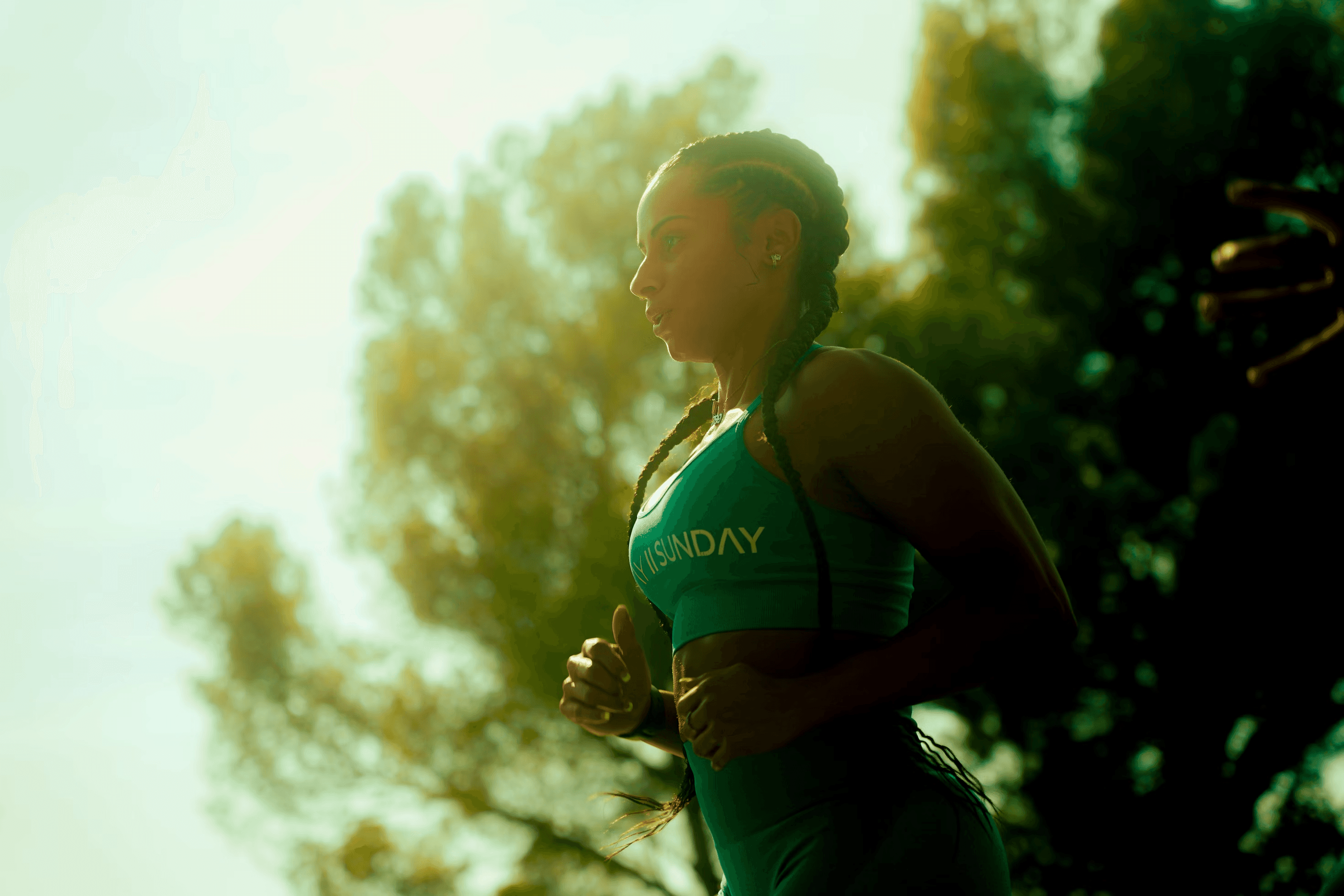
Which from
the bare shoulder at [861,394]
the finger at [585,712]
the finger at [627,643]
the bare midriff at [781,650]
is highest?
the bare shoulder at [861,394]

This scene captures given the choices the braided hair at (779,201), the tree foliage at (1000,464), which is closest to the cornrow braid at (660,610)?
the braided hair at (779,201)

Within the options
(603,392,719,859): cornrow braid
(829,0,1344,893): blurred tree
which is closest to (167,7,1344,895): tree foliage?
(829,0,1344,893): blurred tree

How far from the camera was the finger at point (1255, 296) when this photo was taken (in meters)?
1.52

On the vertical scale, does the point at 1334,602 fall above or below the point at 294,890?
above

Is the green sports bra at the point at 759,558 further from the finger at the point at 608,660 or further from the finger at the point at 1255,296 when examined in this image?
the finger at the point at 1255,296

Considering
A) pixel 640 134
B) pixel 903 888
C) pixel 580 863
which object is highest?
pixel 640 134

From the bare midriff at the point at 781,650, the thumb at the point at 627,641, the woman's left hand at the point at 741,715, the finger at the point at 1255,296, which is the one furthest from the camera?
the finger at the point at 1255,296

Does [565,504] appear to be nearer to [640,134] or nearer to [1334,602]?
[640,134]

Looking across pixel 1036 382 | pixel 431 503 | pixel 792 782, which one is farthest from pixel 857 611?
pixel 431 503

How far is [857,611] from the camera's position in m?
1.23

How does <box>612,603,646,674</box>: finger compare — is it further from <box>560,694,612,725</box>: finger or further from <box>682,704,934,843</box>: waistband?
<box>682,704,934,843</box>: waistband

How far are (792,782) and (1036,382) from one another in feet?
30.8

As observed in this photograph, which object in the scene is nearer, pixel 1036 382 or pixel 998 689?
pixel 998 689

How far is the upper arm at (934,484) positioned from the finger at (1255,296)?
2.29 ft
